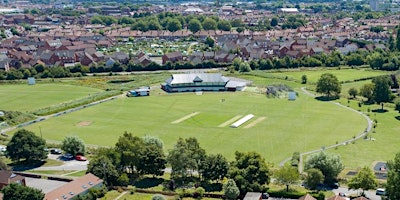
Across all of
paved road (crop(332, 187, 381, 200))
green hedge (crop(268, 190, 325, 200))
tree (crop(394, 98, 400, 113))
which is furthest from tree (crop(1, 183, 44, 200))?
tree (crop(394, 98, 400, 113))

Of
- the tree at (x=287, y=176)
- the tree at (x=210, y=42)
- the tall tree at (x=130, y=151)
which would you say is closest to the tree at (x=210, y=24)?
the tree at (x=210, y=42)

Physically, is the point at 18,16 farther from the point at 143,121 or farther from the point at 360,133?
the point at 360,133

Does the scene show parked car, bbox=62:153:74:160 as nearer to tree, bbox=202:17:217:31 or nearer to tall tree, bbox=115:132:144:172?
tall tree, bbox=115:132:144:172

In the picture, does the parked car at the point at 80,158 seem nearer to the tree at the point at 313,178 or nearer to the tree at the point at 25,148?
the tree at the point at 25,148

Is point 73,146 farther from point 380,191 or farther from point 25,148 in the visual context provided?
point 380,191

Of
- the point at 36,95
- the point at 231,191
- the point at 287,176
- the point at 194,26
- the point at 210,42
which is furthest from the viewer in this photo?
the point at 194,26

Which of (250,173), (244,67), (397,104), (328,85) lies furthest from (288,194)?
(244,67)
